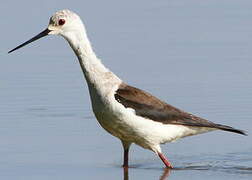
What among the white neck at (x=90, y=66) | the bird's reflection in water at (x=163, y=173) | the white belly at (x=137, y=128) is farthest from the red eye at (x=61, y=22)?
the bird's reflection in water at (x=163, y=173)

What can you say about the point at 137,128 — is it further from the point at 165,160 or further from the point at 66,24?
the point at 66,24

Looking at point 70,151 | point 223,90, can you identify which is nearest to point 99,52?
point 223,90

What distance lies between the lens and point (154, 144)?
13.4m

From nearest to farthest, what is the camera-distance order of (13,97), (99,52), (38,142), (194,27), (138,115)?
1. (138,115)
2. (38,142)
3. (13,97)
4. (99,52)
5. (194,27)

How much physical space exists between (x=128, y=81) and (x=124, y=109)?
325 centimetres

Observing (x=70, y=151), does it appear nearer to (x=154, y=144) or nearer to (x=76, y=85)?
(x=154, y=144)

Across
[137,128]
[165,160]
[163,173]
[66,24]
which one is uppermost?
[66,24]

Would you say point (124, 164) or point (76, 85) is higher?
point (76, 85)

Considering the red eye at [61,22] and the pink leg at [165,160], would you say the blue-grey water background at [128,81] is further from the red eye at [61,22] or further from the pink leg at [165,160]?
the red eye at [61,22]

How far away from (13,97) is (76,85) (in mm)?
989

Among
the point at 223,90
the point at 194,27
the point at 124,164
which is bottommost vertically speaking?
the point at 124,164

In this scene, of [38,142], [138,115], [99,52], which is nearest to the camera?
[138,115]

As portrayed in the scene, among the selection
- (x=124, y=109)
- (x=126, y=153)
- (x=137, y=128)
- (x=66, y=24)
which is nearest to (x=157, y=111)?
(x=137, y=128)

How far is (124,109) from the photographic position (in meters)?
13.1
